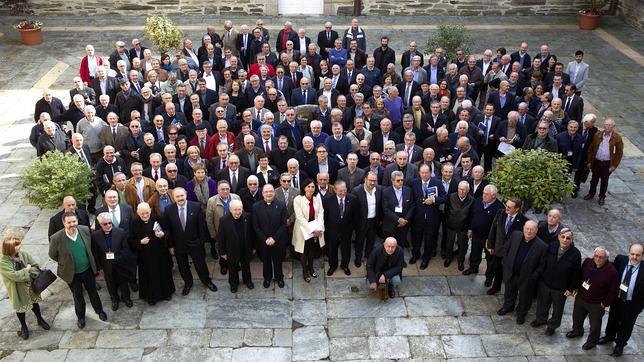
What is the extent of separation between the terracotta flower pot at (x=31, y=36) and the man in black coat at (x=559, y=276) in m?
16.5

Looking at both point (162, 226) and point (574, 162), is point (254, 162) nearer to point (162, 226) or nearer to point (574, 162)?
point (162, 226)

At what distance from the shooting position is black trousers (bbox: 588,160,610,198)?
10.4 metres

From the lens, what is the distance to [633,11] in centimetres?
2017

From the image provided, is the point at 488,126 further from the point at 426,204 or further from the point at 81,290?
the point at 81,290

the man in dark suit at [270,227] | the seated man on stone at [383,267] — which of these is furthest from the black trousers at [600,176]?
the man in dark suit at [270,227]

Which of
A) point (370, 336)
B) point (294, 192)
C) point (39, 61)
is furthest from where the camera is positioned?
point (39, 61)

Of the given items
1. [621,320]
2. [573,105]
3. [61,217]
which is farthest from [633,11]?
[61,217]

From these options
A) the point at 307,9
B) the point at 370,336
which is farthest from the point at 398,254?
the point at 307,9

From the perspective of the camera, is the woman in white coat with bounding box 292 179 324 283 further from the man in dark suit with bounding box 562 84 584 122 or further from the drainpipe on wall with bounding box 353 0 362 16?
the drainpipe on wall with bounding box 353 0 362 16

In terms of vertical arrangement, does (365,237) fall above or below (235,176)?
below

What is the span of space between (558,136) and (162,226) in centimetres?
677

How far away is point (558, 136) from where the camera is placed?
1040 centimetres

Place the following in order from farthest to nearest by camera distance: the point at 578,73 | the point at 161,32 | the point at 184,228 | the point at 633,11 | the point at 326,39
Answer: the point at 633,11, the point at 326,39, the point at 161,32, the point at 578,73, the point at 184,228

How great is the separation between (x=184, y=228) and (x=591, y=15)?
56.0 feet
